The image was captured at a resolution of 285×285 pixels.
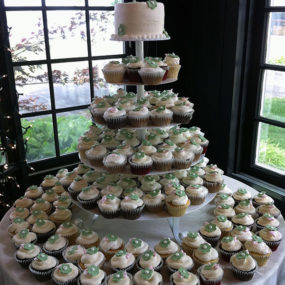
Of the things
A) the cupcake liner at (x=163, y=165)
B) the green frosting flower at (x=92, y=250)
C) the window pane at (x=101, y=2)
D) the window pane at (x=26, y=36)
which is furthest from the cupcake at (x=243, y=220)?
the window pane at (x=101, y=2)

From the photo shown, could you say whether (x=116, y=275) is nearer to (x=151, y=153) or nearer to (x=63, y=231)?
(x=63, y=231)

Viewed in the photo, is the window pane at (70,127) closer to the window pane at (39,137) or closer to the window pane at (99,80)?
the window pane at (39,137)

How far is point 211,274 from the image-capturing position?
1912mm

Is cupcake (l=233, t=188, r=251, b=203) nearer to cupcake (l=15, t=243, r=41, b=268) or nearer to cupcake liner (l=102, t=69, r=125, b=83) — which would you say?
cupcake liner (l=102, t=69, r=125, b=83)

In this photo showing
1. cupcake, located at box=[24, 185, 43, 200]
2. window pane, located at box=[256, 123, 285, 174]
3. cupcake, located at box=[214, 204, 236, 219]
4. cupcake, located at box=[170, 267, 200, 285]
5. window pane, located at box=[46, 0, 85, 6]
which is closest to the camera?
cupcake, located at box=[170, 267, 200, 285]

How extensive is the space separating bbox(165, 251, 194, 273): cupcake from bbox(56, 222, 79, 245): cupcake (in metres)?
0.62

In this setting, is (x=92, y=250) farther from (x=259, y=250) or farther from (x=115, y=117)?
(x=259, y=250)

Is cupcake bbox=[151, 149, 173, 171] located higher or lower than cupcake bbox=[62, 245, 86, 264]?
higher

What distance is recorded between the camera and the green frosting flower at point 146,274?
187cm

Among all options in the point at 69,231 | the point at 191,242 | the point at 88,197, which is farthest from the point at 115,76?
the point at 191,242

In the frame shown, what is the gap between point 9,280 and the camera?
2.12 meters

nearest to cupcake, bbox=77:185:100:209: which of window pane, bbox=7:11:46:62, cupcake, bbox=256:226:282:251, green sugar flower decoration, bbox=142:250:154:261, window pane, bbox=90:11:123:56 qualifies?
green sugar flower decoration, bbox=142:250:154:261

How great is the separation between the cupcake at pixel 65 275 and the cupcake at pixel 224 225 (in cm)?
93

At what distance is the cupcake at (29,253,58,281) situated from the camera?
199cm
